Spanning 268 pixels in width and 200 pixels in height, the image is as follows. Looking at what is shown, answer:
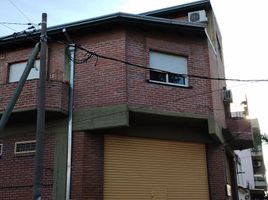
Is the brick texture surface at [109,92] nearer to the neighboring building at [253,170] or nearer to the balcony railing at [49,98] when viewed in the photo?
the balcony railing at [49,98]

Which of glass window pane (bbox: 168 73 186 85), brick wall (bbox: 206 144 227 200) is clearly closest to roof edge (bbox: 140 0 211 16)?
glass window pane (bbox: 168 73 186 85)

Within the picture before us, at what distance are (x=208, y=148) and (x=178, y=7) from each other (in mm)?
6475

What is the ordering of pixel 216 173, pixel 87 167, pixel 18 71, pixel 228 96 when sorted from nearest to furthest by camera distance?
pixel 87 167 → pixel 216 173 → pixel 18 71 → pixel 228 96

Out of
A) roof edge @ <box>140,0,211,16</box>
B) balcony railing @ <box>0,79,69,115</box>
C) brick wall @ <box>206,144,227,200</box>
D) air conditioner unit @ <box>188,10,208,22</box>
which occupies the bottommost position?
brick wall @ <box>206,144,227,200</box>

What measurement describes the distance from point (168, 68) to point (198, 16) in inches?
133

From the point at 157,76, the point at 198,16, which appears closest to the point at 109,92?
the point at 157,76

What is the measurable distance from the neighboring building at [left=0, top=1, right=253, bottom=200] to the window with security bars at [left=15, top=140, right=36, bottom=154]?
3cm

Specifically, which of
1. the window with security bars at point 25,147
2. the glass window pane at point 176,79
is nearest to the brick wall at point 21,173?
the window with security bars at point 25,147

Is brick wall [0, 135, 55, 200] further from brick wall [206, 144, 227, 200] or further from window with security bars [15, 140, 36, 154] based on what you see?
brick wall [206, 144, 227, 200]

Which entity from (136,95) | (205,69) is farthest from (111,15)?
(205,69)

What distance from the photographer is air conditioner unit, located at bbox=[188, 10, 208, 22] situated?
681 inches

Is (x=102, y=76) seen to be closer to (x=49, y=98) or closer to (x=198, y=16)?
(x=49, y=98)

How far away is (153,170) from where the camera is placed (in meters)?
14.6

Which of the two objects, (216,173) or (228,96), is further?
(228,96)
